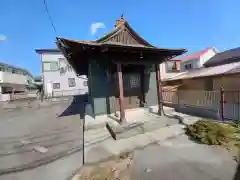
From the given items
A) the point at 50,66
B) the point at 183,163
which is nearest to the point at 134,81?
the point at 183,163

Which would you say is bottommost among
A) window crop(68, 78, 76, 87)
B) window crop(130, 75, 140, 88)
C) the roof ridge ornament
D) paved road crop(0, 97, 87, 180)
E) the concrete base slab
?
paved road crop(0, 97, 87, 180)

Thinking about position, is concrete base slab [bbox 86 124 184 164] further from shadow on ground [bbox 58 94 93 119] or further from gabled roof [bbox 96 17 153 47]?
gabled roof [bbox 96 17 153 47]

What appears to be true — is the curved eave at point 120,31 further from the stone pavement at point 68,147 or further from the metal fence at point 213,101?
the stone pavement at point 68,147

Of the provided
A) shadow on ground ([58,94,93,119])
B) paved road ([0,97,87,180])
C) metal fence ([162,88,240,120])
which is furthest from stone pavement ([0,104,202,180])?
shadow on ground ([58,94,93,119])

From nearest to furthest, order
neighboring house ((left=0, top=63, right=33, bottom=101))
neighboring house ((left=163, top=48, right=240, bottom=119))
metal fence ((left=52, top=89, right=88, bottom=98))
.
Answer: neighboring house ((left=163, top=48, right=240, bottom=119)), metal fence ((left=52, top=89, right=88, bottom=98)), neighboring house ((left=0, top=63, right=33, bottom=101))

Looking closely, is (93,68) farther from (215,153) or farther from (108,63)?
(215,153)

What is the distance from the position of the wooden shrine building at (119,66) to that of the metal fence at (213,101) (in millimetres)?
1413

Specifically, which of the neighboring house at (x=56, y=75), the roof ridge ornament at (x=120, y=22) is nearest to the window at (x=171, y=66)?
the neighboring house at (x=56, y=75)

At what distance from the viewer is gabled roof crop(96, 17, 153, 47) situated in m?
7.97

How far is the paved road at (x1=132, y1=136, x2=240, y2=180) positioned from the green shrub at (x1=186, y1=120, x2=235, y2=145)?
345 millimetres

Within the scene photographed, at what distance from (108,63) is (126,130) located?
12.4ft

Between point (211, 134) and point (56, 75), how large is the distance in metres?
24.2

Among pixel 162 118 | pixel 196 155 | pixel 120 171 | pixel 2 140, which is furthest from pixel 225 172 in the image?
pixel 2 140

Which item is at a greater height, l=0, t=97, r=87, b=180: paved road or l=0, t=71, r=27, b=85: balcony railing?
l=0, t=71, r=27, b=85: balcony railing
